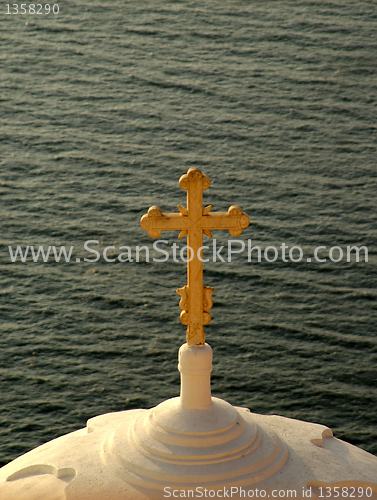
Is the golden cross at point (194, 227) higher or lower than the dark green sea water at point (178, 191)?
lower

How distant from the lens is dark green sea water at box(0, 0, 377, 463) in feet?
99.0

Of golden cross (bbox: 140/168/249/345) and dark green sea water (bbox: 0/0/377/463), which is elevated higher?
dark green sea water (bbox: 0/0/377/463)

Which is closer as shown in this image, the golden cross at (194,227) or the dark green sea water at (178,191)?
the golden cross at (194,227)

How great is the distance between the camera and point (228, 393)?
29.8 meters

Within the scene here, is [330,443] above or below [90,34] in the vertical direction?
below

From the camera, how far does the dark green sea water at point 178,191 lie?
3019 cm

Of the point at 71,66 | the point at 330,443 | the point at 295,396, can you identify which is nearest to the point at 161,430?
the point at 330,443

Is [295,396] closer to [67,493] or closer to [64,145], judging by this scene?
[64,145]

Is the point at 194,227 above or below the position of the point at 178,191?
below

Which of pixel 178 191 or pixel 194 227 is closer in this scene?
pixel 194 227

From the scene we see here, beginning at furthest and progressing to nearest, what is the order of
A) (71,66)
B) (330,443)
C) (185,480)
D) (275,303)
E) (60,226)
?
(71,66)
(60,226)
(275,303)
(330,443)
(185,480)

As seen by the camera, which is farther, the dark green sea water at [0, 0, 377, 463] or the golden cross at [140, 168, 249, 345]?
the dark green sea water at [0, 0, 377, 463]

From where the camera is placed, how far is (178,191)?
36.7 metres

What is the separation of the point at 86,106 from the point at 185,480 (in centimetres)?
2994
